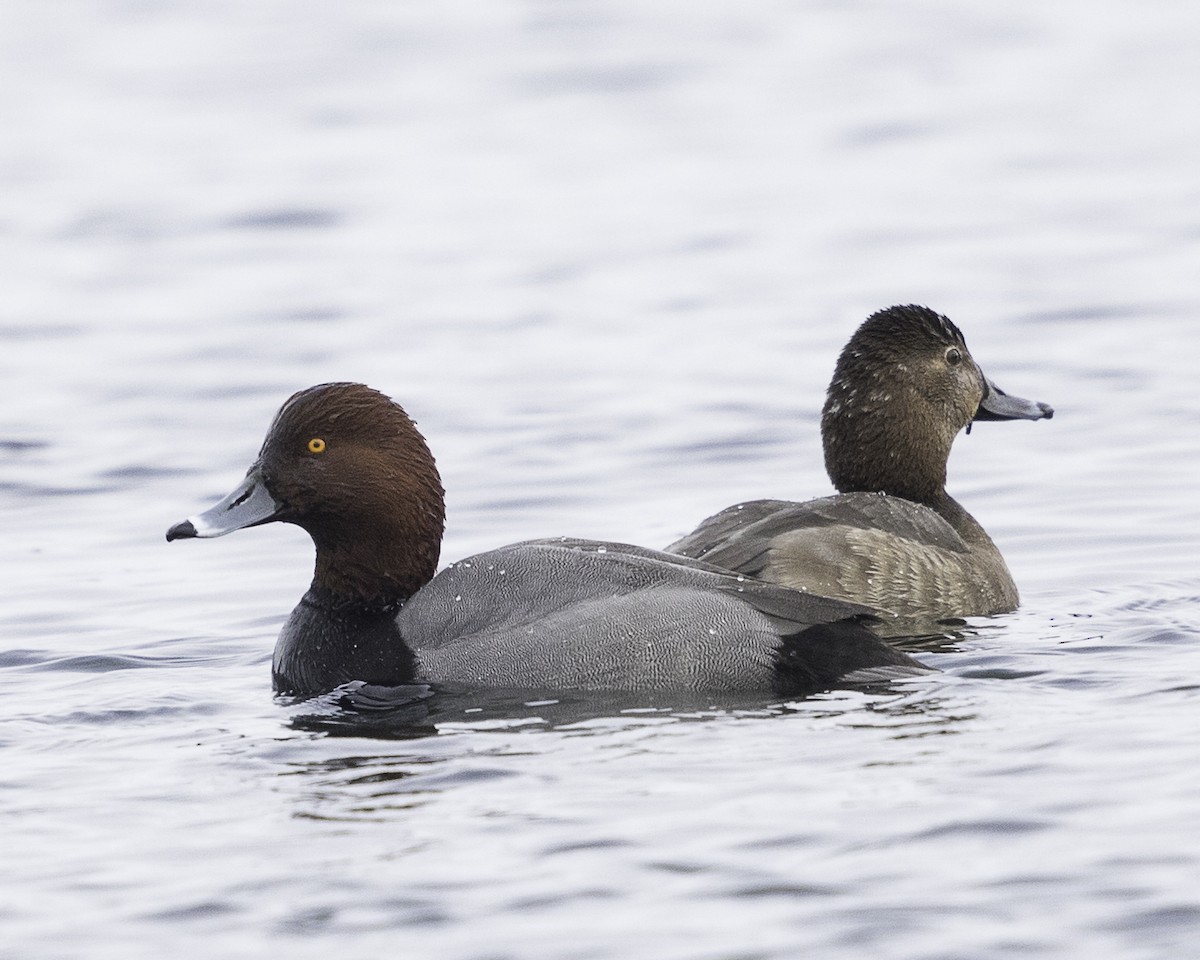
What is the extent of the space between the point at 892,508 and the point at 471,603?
2.45m

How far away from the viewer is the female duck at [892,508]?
1018 cm

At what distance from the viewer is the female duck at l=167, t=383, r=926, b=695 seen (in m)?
8.81

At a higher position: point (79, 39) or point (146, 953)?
point (79, 39)

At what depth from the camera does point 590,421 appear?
48.4ft

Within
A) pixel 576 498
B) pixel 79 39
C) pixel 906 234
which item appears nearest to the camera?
pixel 576 498

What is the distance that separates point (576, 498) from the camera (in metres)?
13.1

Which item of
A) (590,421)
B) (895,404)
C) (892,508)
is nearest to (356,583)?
(892,508)

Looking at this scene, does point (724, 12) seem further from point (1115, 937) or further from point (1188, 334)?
point (1115, 937)

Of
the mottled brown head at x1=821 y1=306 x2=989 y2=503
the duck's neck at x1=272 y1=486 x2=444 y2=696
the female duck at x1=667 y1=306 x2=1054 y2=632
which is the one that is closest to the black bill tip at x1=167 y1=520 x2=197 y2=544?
the duck's neck at x1=272 y1=486 x2=444 y2=696

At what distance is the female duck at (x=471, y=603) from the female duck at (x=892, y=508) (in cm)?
92

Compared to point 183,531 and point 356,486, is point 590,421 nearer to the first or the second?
point 356,486

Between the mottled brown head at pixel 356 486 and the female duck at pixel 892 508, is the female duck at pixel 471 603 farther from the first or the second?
the female duck at pixel 892 508

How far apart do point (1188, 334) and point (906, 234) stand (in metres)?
3.27

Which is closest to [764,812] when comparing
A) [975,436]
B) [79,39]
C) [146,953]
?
[146,953]
